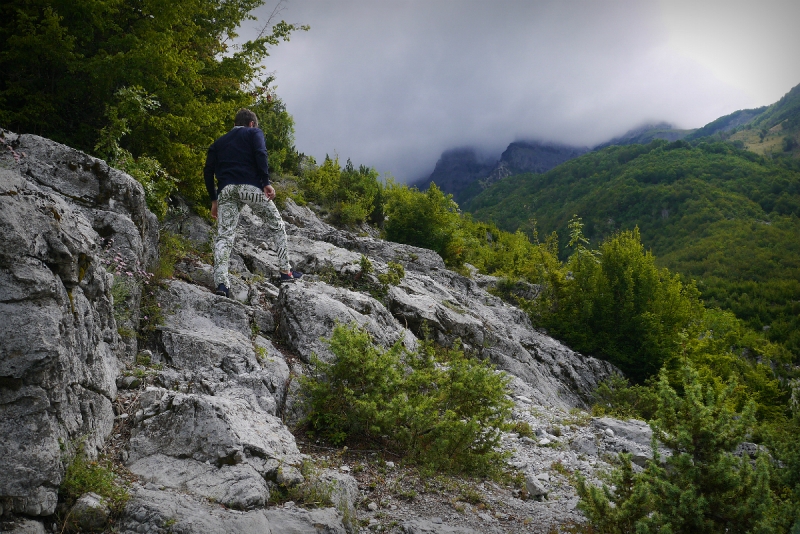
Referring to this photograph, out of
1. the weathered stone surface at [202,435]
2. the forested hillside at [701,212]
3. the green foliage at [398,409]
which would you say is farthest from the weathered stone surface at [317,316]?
the forested hillside at [701,212]

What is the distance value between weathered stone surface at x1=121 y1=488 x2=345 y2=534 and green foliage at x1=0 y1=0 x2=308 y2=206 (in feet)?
21.4

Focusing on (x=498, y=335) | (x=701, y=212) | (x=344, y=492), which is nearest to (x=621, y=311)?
(x=498, y=335)

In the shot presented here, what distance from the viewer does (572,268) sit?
64.0ft

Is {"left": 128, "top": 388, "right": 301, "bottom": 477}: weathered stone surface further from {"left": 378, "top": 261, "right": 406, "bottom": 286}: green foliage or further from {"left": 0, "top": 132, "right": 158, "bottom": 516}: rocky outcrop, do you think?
{"left": 378, "top": 261, "right": 406, "bottom": 286}: green foliage

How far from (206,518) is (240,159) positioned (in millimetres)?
5929

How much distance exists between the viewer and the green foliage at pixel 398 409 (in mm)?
5562

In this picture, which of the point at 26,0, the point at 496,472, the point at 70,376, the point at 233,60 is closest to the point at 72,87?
the point at 26,0

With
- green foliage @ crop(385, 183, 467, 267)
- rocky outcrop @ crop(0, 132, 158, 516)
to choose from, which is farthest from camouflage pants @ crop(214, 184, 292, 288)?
green foliage @ crop(385, 183, 467, 267)

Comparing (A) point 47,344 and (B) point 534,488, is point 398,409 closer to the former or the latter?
(B) point 534,488

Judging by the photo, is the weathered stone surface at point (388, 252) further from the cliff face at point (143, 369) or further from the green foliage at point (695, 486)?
the green foliage at point (695, 486)

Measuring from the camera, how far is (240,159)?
7.82m

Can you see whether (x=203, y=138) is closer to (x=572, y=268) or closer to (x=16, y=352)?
(x=16, y=352)

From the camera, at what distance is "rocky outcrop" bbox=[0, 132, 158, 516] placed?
315 centimetres

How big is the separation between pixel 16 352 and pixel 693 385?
222 inches
